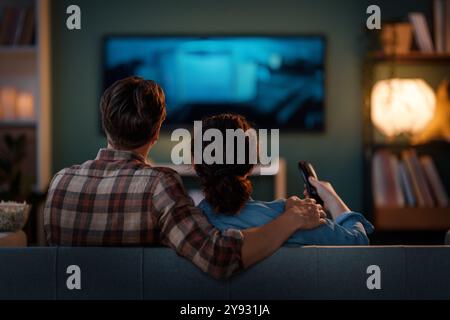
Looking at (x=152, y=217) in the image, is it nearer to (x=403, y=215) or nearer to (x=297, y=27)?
(x=403, y=215)

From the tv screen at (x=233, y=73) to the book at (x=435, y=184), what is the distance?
0.71m

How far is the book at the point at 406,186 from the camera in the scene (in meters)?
4.09

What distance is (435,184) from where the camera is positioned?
411cm

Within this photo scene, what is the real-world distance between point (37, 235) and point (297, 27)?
81.5 inches

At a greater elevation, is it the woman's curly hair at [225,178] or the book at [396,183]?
the woman's curly hair at [225,178]

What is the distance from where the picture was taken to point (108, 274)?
1.29 metres

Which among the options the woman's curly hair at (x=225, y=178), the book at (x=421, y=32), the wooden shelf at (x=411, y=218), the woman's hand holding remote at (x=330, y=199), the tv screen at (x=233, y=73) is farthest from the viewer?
the tv screen at (x=233, y=73)

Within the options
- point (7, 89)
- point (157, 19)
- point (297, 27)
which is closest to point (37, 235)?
point (7, 89)

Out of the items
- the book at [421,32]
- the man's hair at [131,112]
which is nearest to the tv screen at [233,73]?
the book at [421,32]

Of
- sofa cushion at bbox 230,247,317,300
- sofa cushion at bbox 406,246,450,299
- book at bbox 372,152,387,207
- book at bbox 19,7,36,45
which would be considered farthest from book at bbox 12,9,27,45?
sofa cushion at bbox 406,246,450,299

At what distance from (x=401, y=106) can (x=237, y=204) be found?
9.42ft

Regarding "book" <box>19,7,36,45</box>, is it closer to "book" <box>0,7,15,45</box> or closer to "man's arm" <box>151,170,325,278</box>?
"book" <box>0,7,15,45</box>

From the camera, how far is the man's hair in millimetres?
1466

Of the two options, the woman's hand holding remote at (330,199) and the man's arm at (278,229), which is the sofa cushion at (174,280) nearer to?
the man's arm at (278,229)
